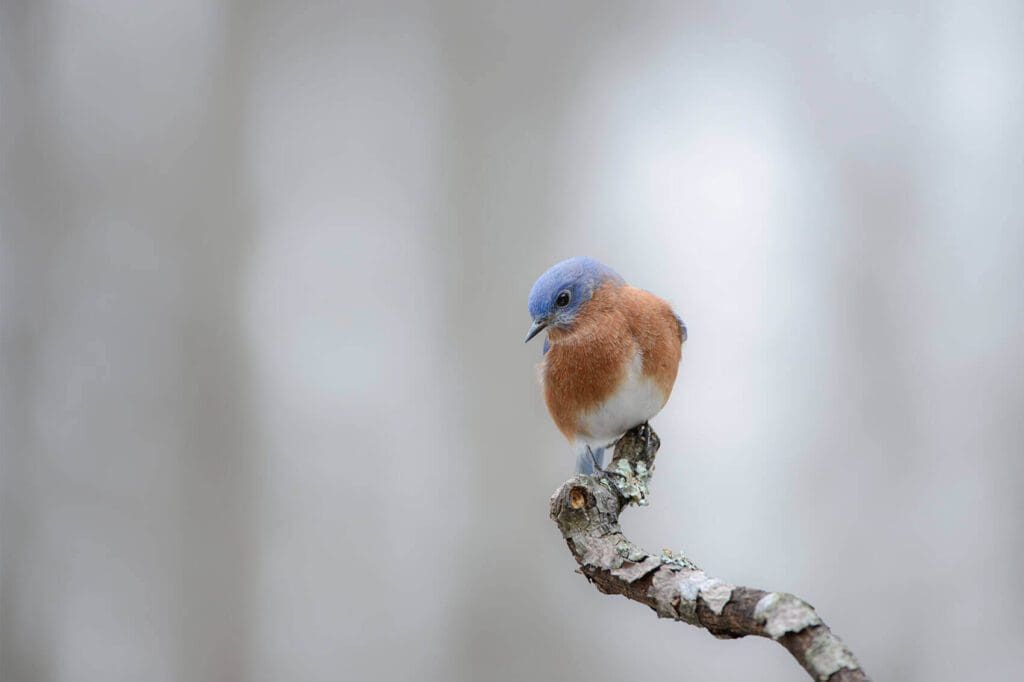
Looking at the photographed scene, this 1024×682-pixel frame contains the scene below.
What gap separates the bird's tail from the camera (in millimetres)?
1249

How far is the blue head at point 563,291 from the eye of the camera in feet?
3.33

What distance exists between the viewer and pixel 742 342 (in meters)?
2.13

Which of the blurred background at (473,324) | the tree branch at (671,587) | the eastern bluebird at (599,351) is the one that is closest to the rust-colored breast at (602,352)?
the eastern bluebird at (599,351)

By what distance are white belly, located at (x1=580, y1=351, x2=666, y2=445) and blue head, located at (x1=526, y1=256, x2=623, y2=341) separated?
10cm

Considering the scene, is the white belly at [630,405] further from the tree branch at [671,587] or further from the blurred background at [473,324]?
the blurred background at [473,324]

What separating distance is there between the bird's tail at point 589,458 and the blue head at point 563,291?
0.26 meters

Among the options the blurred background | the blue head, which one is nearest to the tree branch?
the blue head

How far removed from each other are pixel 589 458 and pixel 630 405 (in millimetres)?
244

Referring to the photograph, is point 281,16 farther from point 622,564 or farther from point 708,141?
point 622,564

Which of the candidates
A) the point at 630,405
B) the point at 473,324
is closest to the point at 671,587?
the point at 630,405

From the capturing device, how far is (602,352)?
1.06 metres

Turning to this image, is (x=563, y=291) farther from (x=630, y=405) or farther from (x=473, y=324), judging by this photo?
(x=473, y=324)

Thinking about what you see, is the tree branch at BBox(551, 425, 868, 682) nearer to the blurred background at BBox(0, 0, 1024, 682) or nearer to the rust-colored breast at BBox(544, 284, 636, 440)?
the rust-colored breast at BBox(544, 284, 636, 440)

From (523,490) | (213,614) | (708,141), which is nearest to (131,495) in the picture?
(213,614)
